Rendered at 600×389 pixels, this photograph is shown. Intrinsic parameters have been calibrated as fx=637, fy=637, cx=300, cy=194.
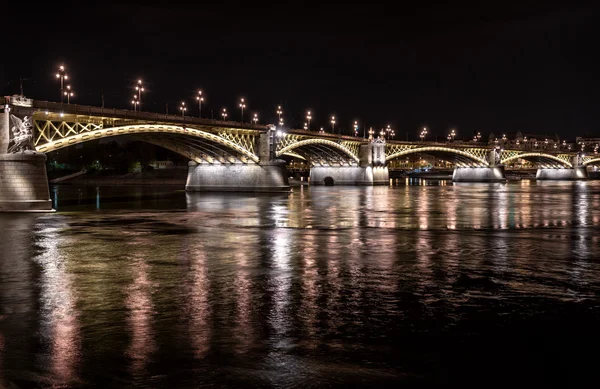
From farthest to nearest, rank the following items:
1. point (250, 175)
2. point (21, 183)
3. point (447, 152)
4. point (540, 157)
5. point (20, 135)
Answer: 1. point (540, 157)
2. point (447, 152)
3. point (250, 175)
4. point (20, 135)
5. point (21, 183)

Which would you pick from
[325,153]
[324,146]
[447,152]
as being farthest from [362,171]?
[447,152]

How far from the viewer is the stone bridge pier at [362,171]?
11500cm

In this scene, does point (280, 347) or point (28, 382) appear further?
point (280, 347)

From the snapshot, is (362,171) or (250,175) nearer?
(250,175)

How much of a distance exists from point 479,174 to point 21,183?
393ft

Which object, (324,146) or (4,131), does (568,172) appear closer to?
(324,146)

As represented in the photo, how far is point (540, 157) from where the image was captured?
545ft

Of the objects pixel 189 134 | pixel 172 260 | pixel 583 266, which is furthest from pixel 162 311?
pixel 189 134

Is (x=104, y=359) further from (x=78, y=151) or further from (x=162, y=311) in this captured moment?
(x=78, y=151)

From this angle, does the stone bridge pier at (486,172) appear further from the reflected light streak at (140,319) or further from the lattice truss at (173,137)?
the reflected light streak at (140,319)

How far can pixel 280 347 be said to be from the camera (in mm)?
9445

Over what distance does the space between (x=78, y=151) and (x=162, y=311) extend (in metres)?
158

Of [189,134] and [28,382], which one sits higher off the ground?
[189,134]

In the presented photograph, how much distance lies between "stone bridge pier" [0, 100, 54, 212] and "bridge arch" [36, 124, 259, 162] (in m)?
4.01
